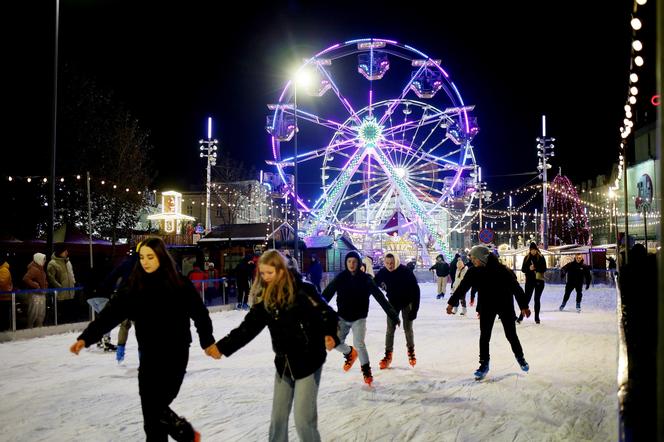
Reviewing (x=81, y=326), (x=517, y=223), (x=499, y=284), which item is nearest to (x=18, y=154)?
(x=81, y=326)

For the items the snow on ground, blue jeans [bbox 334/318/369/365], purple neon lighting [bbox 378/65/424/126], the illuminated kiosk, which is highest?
purple neon lighting [bbox 378/65/424/126]

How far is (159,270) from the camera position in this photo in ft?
13.7

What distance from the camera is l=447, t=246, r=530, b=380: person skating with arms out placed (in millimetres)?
7090

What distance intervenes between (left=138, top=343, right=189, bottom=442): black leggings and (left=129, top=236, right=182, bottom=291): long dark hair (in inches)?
18.1

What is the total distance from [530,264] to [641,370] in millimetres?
10619

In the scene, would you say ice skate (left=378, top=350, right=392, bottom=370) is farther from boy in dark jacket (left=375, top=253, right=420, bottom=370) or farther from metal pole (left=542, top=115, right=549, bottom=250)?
metal pole (left=542, top=115, right=549, bottom=250)

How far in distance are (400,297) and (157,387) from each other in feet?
14.9

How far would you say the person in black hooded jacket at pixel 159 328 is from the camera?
3895 millimetres

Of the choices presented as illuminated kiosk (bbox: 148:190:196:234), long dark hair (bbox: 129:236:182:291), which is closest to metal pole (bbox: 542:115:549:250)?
illuminated kiosk (bbox: 148:190:196:234)

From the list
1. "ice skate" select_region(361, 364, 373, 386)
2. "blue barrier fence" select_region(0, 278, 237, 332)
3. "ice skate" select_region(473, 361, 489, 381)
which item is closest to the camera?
"ice skate" select_region(361, 364, 373, 386)

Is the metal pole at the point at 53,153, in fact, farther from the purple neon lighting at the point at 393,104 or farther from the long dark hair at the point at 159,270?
→ the purple neon lighting at the point at 393,104

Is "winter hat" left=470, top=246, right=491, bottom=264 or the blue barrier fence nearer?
"winter hat" left=470, top=246, right=491, bottom=264

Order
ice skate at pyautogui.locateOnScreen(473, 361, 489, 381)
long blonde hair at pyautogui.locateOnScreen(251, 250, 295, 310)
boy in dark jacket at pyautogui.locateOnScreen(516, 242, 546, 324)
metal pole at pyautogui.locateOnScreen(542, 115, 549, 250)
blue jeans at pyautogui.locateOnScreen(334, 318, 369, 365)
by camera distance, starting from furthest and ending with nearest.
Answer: metal pole at pyautogui.locateOnScreen(542, 115, 549, 250)
boy in dark jacket at pyautogui.locateOnScreen(516, 242, 546, 324)
ice skate at pyautogui.locateOnScreen(473, 361, 489, 381)
blue jeans at pyautogui.locateOnScreen(334, 318, 369, 365)
long blonde hair at pyautogui.locateOnScreen(251, 250, 295, 310)

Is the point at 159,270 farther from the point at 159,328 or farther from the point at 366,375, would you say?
the point at 366,375
